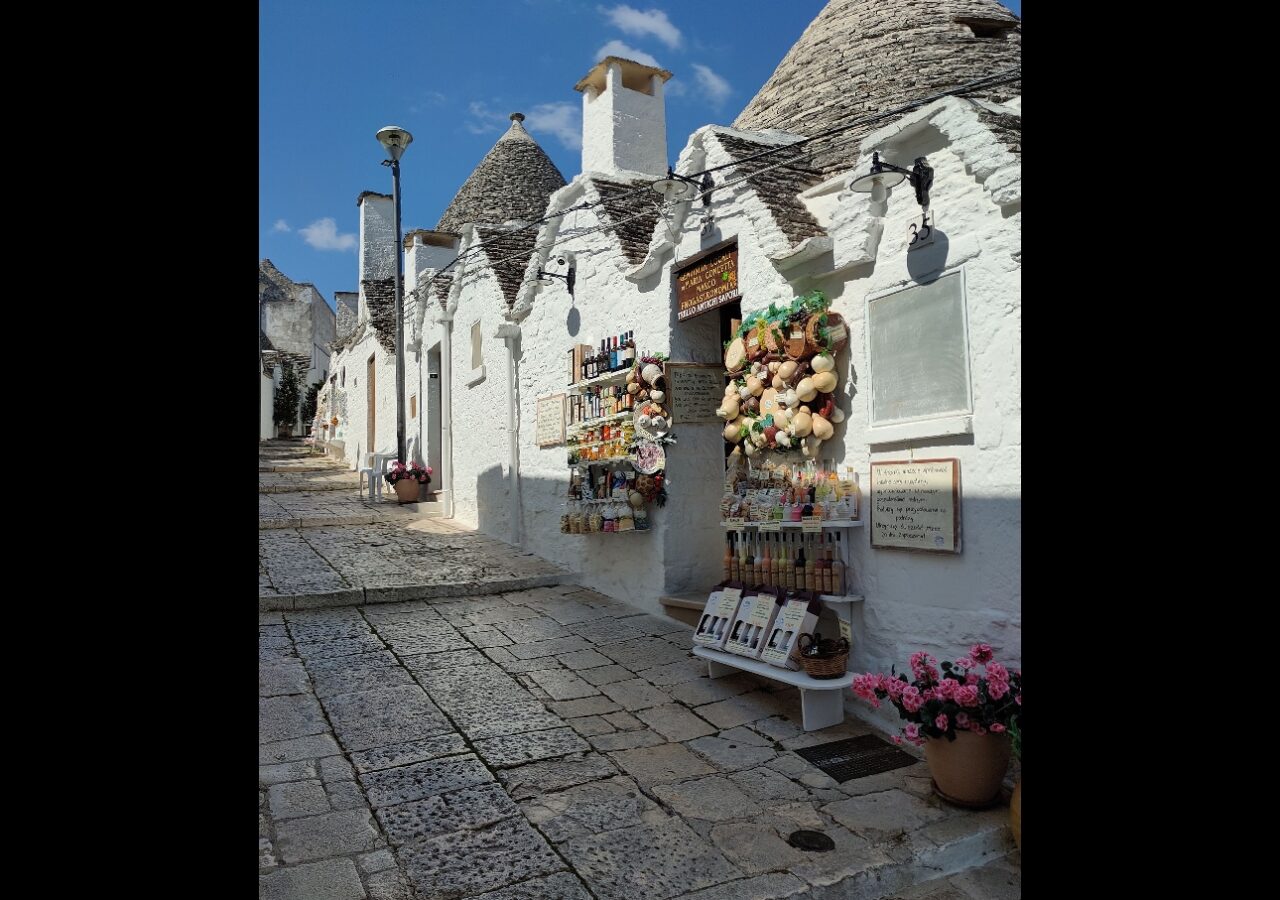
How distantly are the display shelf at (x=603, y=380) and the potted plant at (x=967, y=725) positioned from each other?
398cm

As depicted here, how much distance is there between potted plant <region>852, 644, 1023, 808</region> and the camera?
12.3 ft

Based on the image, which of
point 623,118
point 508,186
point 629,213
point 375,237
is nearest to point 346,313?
point 375,237

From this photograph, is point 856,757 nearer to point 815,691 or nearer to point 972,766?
point 815,691

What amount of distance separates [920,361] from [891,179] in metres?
1.09

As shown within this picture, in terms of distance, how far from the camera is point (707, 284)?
21.4 ft

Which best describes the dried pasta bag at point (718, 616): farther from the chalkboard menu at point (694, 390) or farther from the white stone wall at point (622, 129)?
the white stone wall at point (622, 129)

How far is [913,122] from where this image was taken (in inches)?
181

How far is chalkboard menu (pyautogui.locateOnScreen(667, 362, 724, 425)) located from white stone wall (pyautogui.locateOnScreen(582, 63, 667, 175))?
311 cm

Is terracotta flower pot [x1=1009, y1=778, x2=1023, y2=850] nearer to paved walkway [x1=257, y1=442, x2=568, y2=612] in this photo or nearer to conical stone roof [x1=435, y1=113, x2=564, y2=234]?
paved walkway [x1=257, y1=442, x2=568, y2=612]
